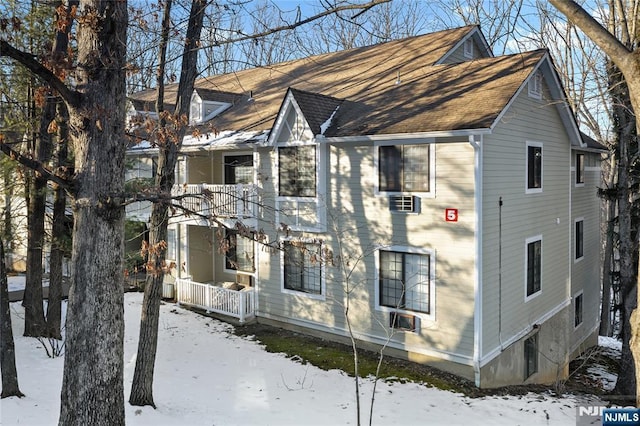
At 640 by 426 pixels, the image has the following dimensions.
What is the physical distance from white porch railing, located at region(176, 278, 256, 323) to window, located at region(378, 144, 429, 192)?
579cm

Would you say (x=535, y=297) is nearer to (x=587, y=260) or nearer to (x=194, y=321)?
(x=587, y=260)

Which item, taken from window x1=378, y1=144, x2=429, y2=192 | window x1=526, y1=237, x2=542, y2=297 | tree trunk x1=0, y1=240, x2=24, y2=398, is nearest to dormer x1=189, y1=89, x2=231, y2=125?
window x1=378, y1=144, x2=429, y2=192

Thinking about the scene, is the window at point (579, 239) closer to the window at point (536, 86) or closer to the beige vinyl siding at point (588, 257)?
the beige vinyl siding at point (588, 257)

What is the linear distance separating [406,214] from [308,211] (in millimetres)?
3023

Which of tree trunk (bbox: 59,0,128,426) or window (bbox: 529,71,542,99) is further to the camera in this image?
window (bbox: 529,71,542,99)

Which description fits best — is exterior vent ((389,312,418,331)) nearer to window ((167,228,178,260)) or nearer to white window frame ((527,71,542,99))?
white window frame ((527,71,542,99))

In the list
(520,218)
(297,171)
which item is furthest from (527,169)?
(297,171)

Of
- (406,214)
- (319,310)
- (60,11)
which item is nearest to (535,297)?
(406,214)

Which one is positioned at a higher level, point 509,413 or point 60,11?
point 60,11

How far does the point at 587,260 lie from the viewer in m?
19.5

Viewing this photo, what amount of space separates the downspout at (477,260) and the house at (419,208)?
35 millimetres

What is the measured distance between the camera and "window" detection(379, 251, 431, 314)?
12.2 m

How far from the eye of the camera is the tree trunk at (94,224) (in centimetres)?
589
